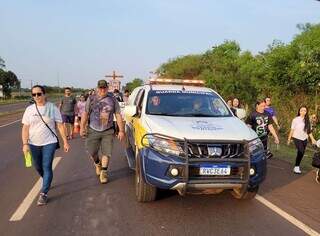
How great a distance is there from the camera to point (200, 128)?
21.7ft

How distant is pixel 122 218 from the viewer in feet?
20.2

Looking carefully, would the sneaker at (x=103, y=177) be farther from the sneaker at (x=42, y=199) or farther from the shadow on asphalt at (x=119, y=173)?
the sneaker at (x=42, y=199)

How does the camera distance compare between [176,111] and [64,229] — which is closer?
[64,229]

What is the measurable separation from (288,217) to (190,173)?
1.43m

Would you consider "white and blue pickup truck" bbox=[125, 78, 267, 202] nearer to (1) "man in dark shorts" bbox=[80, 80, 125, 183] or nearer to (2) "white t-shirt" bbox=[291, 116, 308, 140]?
(1) "man in dark shorts" bbox=[80, 80, 125, 183]

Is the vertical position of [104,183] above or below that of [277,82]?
below

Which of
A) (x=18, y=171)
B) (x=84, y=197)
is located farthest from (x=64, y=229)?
(x=18, y=171)

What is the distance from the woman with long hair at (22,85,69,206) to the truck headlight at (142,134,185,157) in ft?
4.98

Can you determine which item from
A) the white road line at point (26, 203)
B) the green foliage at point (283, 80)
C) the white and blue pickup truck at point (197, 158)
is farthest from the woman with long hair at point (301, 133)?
the green foliage at point (283, 80)

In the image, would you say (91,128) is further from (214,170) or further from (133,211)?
(214,170)

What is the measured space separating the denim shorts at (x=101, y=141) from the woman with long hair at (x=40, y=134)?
45.9 inches

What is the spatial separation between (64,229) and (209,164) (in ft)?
6.60

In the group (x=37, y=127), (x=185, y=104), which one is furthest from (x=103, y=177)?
(x=185, y=104)

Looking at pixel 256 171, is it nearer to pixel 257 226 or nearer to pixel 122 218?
pixel 257 226
